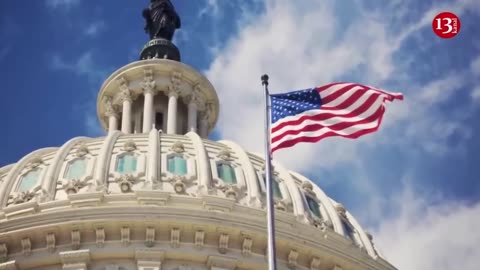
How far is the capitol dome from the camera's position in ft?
156

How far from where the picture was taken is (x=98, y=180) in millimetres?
50594

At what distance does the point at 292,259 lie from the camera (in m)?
48.5

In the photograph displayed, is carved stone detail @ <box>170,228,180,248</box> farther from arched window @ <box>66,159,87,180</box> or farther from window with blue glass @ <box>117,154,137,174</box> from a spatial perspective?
arched window @ <box>66,159,87,180</box>

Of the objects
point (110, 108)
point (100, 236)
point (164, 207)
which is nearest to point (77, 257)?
point (100, 236)

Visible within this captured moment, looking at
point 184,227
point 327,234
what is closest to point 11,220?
point 184,227

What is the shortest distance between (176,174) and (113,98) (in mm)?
15164

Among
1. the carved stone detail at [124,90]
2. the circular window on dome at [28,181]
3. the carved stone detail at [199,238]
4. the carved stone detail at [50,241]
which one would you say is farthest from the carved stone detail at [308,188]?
the carved stone detail at [124,90]

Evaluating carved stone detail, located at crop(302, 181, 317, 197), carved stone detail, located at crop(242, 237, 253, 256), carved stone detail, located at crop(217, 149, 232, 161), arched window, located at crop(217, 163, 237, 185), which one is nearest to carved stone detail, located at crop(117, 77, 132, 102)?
carved stone detail, located at crop(217, 149, 232, 161)

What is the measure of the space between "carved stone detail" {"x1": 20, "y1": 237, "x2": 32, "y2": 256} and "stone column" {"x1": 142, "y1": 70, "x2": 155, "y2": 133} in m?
15.4

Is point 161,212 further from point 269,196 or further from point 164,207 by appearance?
point 269,196

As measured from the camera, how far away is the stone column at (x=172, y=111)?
62844 millimetres

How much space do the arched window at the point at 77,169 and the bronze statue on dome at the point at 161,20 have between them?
1936 cm

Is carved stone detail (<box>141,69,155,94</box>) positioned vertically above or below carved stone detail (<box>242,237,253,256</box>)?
above

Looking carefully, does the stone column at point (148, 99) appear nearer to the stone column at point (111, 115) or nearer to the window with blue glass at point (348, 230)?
the stone column at point (111, 115)
